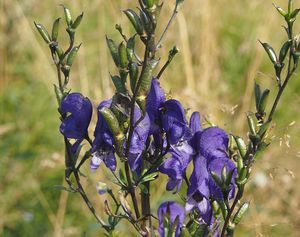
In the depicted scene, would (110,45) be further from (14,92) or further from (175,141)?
(14,92)

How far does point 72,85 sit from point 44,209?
0.99 metres

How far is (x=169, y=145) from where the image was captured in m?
1.30

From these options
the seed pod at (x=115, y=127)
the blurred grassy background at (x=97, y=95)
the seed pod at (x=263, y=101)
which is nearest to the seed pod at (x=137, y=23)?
the seed pod at (x=115, y=127)

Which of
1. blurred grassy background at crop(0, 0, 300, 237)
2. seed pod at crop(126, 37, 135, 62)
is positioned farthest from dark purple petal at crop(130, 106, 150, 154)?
blurred grassy background at crop(0, 0, 300, 237)

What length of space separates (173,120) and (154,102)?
0.06 m

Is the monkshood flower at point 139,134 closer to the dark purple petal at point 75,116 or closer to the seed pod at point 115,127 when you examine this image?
the seed pod at point 115,127

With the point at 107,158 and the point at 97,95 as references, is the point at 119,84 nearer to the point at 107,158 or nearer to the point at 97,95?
the point at 107,158

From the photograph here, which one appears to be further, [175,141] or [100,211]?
[100,211]

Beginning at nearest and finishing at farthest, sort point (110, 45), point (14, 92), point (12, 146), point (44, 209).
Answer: point (110, 45), point (44, 209), point (12, 146), point (14, 92)

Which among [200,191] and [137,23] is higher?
[137,23]

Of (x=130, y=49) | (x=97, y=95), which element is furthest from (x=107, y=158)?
(x=97, y=95)

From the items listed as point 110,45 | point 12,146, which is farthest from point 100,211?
point 110,45

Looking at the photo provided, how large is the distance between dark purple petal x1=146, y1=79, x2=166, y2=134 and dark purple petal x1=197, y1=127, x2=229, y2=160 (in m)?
0.10

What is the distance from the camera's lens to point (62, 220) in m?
3.03
